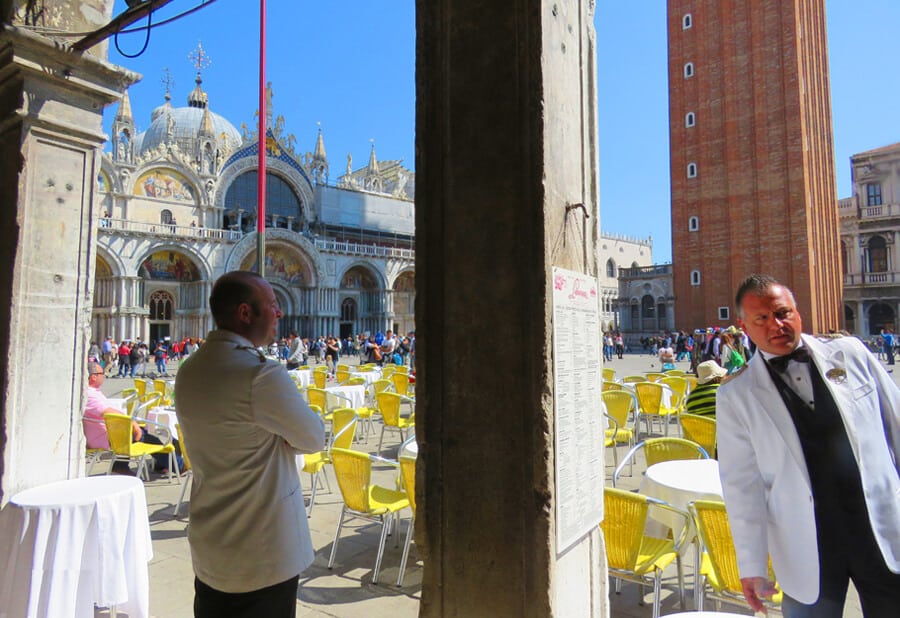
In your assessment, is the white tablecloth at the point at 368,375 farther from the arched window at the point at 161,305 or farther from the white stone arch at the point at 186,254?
the arched window at the point at 161,305

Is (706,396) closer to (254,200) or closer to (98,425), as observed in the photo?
(98,425)

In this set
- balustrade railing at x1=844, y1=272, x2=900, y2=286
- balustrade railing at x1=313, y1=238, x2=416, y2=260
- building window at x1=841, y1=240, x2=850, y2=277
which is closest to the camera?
balustrade railing at x1=313, y1=238, x2=416, y2=260

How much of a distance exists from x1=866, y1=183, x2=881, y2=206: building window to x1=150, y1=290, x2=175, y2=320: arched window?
43.7m

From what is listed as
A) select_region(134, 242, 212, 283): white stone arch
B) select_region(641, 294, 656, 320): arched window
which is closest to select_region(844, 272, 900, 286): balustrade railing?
select_region(641, 294, 656, 320): arched window

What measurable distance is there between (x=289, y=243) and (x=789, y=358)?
29.3 metres

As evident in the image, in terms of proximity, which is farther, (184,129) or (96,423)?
(184,129)

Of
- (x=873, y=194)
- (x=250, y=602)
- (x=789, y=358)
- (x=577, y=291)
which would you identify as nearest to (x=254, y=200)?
(x=250, y=602)

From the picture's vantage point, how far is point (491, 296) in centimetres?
151

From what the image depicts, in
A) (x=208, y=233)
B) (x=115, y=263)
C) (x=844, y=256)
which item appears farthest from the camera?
(x=844, y=256)

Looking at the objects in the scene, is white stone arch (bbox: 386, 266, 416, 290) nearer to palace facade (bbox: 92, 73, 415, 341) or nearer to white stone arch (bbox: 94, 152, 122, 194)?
palace facade (bbox: 92, 73, 415, 341)

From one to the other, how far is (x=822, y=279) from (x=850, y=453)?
2923 cm

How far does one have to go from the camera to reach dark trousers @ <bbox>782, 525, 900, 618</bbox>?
150 cm

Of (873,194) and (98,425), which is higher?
(873,194)

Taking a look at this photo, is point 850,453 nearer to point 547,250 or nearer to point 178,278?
point 547,250
